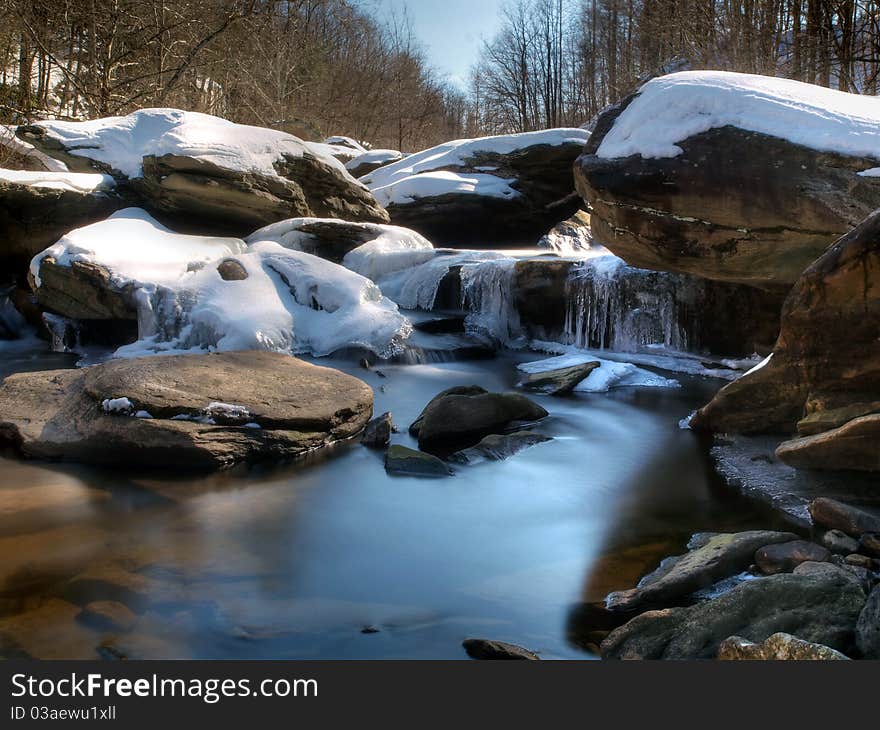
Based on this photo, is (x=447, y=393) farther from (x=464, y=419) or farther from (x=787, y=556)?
(x=787, y=556)

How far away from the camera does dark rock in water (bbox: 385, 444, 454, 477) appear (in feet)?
14.5

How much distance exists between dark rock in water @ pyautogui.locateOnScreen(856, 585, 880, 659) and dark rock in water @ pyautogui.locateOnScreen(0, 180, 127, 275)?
8.62 meters

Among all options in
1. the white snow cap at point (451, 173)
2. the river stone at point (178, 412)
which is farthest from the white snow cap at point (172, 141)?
the river stone at point (178, 412)

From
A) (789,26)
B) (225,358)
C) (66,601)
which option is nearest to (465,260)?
(225,358)

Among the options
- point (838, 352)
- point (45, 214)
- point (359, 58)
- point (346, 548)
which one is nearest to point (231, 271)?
point (45, 214)

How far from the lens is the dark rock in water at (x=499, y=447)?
4.66m

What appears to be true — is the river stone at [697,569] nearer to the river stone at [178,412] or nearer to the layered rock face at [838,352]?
the layered rock face at [838,352]

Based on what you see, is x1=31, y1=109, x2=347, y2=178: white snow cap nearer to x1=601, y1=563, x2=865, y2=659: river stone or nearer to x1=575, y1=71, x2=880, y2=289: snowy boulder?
x1=575, y1=71, x2=880, y2=289: snowy boulder

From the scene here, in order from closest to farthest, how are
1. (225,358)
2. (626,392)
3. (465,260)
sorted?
(225,358)
(626,392)
(465,260)

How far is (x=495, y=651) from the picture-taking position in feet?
8.00

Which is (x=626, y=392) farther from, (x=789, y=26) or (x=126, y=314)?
(x=789, y=26)

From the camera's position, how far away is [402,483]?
427 cm

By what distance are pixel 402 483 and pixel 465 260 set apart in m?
5.31

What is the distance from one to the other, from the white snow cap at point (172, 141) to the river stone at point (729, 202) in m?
4.24
